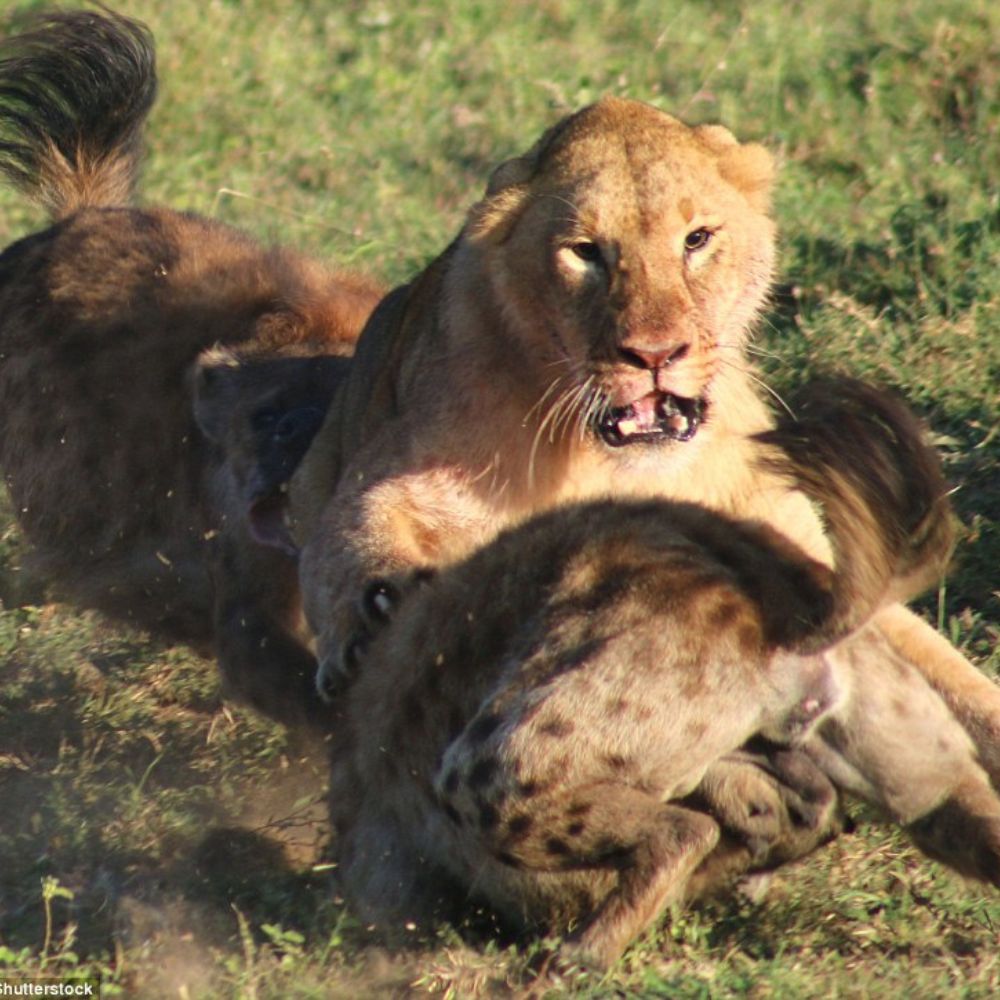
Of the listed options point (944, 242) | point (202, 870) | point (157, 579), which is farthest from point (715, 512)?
point (944, 242)

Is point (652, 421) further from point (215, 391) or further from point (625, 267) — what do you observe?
point (215, 391)

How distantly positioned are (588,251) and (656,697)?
4.08 ft

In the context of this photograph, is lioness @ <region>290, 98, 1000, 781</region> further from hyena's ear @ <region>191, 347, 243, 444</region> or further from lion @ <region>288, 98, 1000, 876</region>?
hyena's ear @ <region>191, 347, 243, 444</region>

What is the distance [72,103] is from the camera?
653 cm

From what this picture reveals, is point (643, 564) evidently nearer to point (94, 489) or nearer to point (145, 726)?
point (145, 726)

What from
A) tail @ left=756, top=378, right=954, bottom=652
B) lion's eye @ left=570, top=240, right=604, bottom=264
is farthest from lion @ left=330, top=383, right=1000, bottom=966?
lion's eye @ left=570, top=240, right=604, bottom=264

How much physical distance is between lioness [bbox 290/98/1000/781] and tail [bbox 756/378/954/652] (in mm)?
604

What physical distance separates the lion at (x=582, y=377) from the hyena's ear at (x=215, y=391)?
0.75 meters

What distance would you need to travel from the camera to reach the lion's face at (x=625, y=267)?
4254mm

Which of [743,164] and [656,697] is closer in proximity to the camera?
[656,697]

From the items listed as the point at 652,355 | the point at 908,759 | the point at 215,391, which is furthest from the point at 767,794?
the point at 215,391

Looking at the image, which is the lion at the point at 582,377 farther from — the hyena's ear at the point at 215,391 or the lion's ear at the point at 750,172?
the hyena's ear at the point at 215,391

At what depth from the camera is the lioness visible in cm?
427

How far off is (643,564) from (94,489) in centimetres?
272
